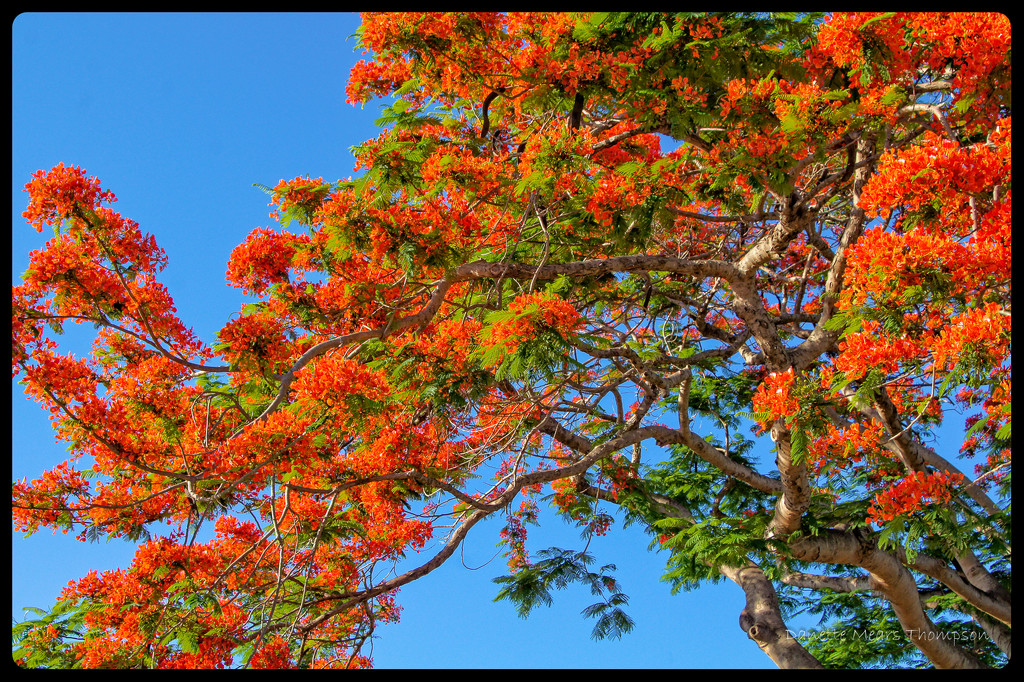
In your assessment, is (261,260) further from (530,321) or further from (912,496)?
(912,496)

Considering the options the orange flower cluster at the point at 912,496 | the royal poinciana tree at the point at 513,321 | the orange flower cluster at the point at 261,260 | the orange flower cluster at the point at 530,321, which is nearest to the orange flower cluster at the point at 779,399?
the royal poinciana tree at the point at 513,321

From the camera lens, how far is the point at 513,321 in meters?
4.44

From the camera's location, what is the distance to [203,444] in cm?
457

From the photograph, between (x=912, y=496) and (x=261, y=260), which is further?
(x=261, y=260)

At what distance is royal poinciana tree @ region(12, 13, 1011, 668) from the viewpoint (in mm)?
4297

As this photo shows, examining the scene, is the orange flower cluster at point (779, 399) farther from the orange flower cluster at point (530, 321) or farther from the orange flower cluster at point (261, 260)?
the orange flower cluster at point (261, 260)

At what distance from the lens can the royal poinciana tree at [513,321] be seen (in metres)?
4.30

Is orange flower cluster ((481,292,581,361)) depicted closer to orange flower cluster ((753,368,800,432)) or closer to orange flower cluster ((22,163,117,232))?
orange flower cluster ((753,368,800,432))

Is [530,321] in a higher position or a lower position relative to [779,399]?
higher

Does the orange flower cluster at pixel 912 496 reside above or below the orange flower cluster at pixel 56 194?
below

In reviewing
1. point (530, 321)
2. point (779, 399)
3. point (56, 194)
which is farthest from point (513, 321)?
point (56, 194)

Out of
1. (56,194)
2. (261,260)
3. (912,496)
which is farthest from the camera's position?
(261,260)

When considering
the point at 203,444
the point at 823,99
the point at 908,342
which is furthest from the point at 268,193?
the point at 908,342

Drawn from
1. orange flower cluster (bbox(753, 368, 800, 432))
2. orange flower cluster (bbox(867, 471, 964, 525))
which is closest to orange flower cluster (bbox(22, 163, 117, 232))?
orange flower cluster (bbox(753, 368, 800, 432))
